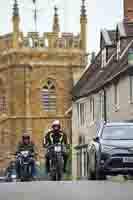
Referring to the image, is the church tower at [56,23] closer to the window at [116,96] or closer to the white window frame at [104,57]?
the white window frame at [104,57]

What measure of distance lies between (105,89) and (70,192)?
1268 inches

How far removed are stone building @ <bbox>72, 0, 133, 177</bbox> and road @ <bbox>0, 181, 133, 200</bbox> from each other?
22167 mm

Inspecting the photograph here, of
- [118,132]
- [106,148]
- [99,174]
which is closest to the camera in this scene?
[106,148]

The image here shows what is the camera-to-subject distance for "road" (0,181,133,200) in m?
17.3

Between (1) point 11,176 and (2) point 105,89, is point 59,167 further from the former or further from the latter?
(2) point 105,89

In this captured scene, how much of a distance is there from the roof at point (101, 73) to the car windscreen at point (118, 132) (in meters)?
16.8

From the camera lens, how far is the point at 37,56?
94062mm

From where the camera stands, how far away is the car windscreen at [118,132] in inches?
1035

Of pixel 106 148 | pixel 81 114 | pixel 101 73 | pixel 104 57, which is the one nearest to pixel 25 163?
pixel 106 148

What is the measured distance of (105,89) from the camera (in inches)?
2003

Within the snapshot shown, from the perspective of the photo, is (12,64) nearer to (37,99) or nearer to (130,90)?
(37,99)

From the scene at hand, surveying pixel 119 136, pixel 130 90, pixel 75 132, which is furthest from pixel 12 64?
pixel 119 136

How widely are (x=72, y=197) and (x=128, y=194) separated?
122 cm

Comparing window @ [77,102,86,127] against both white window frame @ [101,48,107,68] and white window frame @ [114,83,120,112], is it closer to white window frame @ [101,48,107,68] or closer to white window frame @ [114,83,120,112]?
white window frame @ [101,48,107,68]
